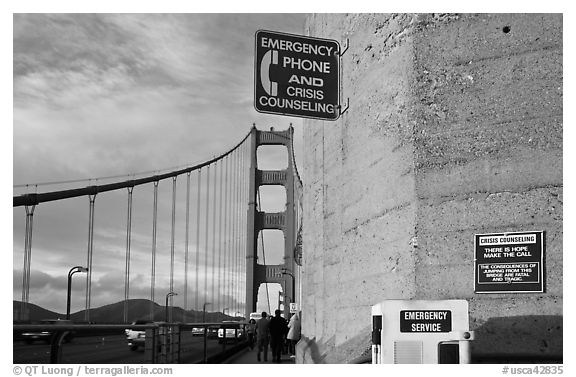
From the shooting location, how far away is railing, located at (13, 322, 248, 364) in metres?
7.94

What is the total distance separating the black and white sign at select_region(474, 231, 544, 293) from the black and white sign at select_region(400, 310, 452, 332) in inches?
65.9

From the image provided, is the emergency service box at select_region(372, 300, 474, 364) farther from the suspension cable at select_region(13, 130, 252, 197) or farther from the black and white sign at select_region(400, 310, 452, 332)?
the suspension cable at select_region(13, 130, 252, 197)

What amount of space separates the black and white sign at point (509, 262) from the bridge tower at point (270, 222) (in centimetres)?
4114

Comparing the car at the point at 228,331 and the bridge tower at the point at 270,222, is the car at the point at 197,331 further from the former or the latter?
the bridge tower at the point at 270,222

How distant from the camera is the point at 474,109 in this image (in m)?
8.08

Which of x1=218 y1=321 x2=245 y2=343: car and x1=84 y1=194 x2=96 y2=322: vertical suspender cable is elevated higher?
x1=84 y1=194 x2=96 y2=322: vertical suspender cable

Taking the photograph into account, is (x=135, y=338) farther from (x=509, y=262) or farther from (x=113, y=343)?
(x=509, y=262)

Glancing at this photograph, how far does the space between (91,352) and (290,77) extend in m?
3.89

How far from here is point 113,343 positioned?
9.80 metres

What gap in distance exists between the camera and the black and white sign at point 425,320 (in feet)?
20.2

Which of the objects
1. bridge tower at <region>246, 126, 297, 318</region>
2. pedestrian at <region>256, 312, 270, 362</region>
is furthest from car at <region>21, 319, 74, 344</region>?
bridge tower at <region>246, 126, 297, 318</region>

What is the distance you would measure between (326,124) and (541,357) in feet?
18.7

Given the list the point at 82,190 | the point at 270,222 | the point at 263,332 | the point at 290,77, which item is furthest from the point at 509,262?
the point at 270,222
